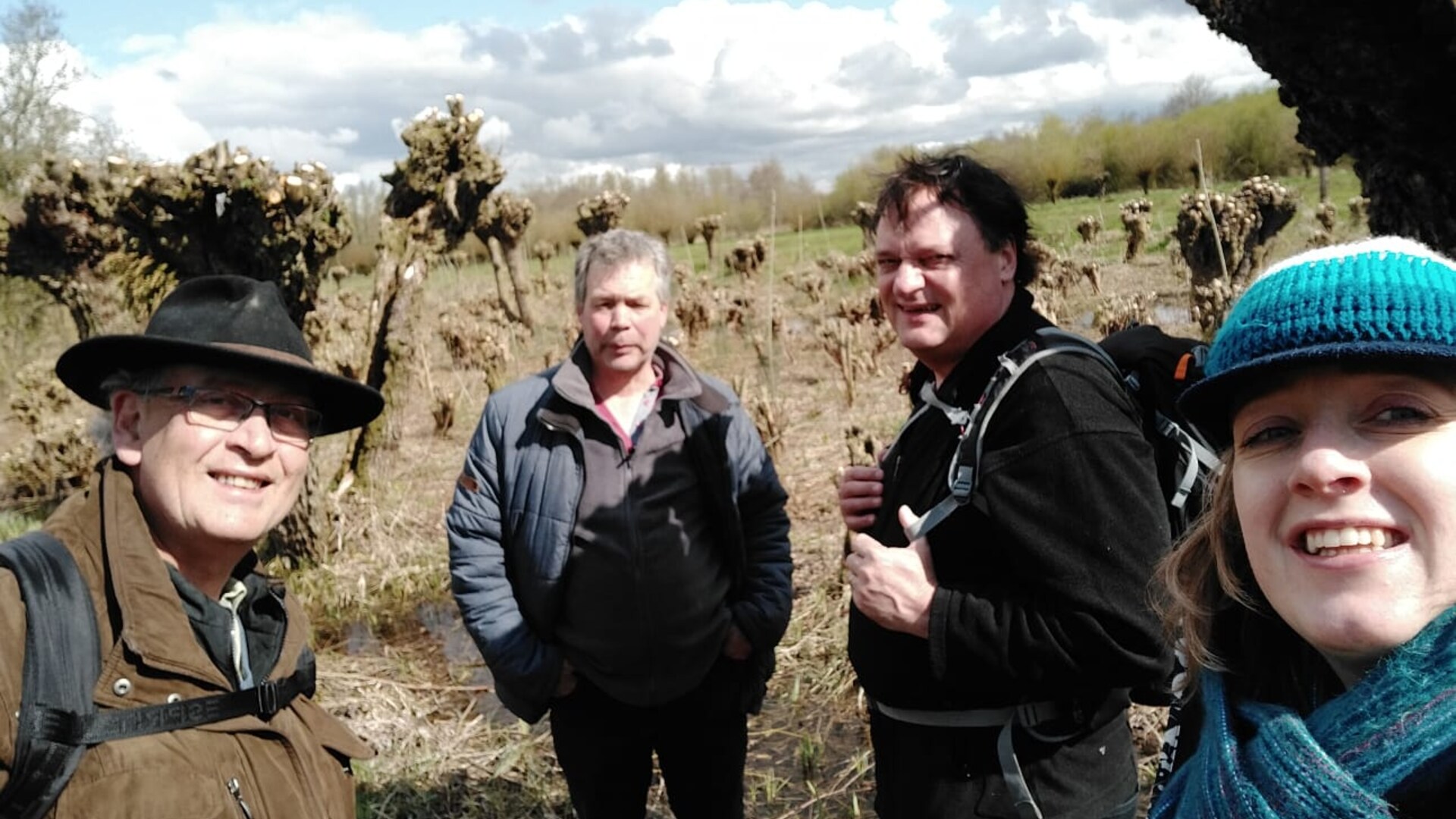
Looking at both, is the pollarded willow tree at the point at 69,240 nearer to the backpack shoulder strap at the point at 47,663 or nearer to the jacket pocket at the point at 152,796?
the backpack shoulder strap at the point at 47,663

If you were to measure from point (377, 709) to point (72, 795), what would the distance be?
352 cm

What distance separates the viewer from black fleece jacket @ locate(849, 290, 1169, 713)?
1.66 m

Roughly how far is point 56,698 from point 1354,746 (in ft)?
5.64

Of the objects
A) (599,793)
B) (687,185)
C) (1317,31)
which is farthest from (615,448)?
(687,185)

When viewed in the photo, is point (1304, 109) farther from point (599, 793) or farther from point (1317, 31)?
point (599, 793)

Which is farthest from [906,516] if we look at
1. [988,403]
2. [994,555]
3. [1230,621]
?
[1230,621]

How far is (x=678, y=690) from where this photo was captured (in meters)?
2.77

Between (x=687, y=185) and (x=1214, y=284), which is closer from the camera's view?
(x=1214, y=284)

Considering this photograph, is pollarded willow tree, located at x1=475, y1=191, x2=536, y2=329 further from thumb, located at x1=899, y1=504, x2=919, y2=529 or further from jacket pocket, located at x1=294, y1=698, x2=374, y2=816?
thumb, located at x1=899, y1=504, x2=919, y2=529

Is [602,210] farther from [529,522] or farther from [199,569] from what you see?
[199,569]

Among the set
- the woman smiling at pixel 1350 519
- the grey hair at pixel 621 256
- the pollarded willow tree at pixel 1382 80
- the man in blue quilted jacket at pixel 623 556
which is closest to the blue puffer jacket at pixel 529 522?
the man in blue quilted jacket at pixel 623 556

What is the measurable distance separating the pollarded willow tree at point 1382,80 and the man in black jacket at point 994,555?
1280mm

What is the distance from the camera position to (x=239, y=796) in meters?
1.54

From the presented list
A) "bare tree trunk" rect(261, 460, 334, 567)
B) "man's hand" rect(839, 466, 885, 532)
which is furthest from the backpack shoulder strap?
"bare tree trunk" rect(261, 460, 334, 567)
